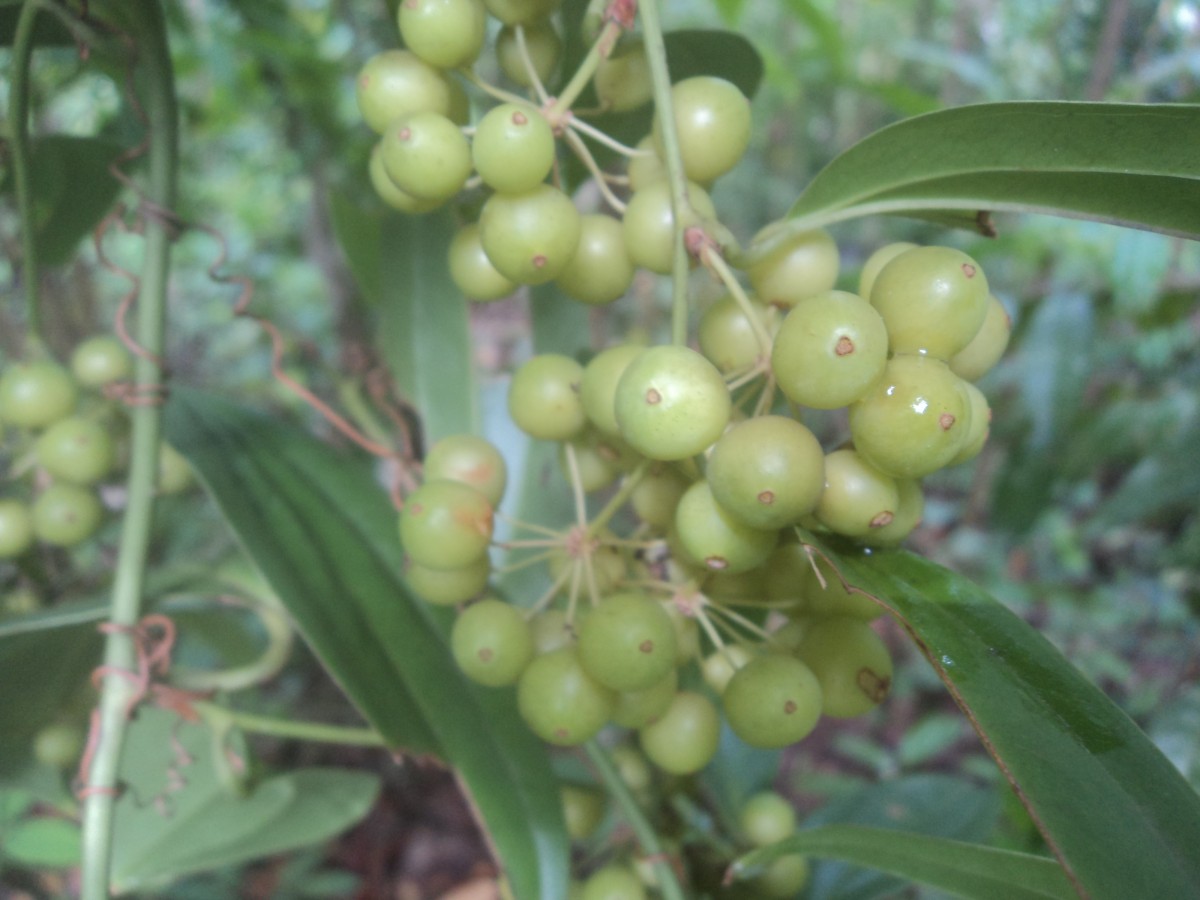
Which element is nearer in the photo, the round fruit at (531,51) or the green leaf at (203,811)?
the round fruit at (531,51)

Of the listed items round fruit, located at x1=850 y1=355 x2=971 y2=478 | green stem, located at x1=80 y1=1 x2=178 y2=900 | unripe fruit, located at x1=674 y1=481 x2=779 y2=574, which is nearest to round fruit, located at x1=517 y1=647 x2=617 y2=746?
unripe fruit, located at x1=674 y1=481 x2=779 y2=574

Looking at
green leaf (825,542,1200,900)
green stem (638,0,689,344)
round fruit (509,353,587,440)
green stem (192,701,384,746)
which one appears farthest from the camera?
green stem (192,701,384,746)

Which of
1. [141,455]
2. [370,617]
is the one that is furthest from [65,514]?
[370,617]

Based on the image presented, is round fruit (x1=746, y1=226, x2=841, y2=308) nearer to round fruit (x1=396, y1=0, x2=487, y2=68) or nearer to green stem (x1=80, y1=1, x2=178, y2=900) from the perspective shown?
round fruit (x1=396, y1=0, x2=487, y2=68)

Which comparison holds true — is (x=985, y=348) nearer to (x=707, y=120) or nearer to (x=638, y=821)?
(x=707, y=120)

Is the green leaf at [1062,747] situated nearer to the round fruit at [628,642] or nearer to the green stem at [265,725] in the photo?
the round fruit at [628,642]

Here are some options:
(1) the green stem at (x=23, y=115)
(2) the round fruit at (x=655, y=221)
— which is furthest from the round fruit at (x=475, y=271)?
(1) the green stem at (x=23, y=115)
